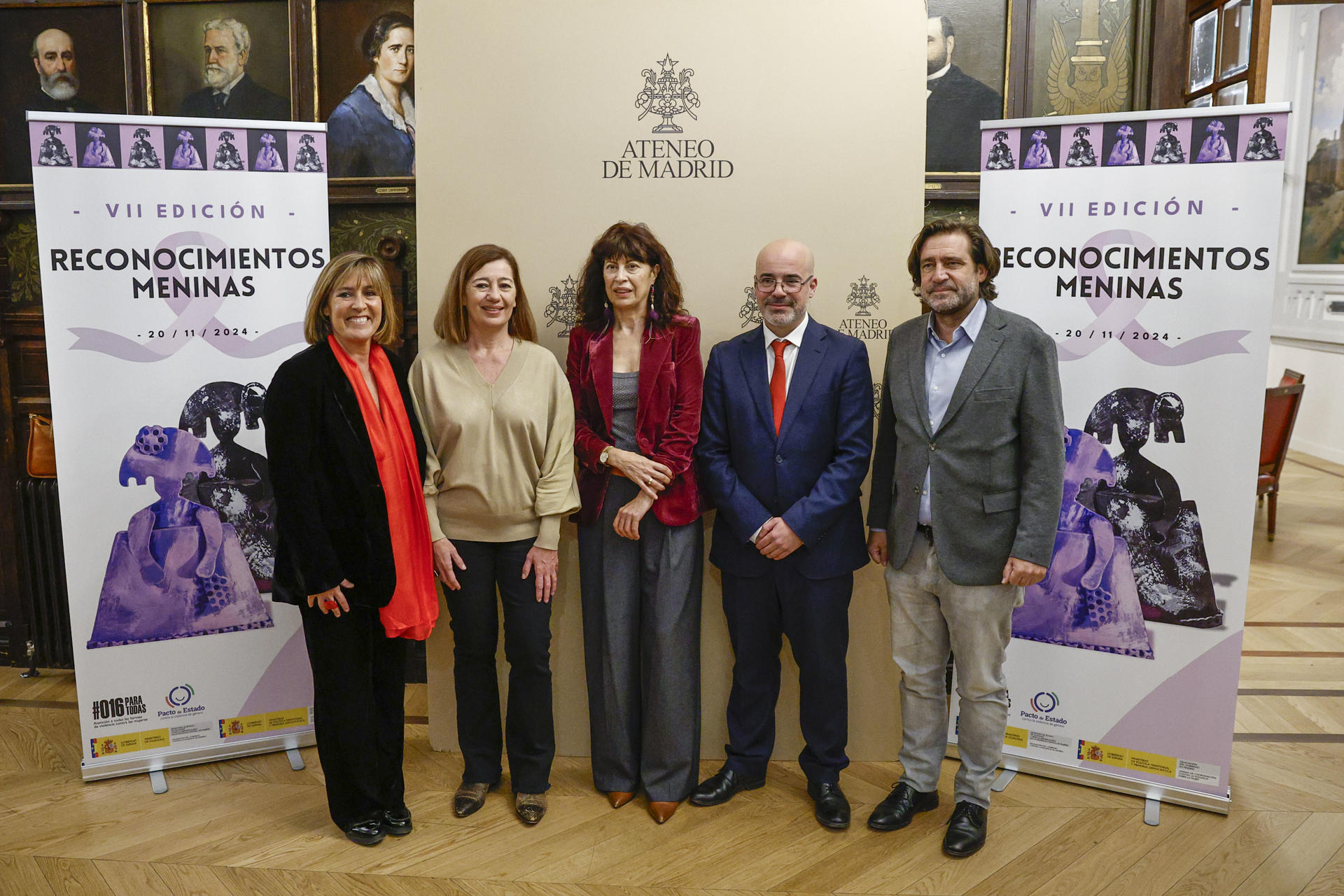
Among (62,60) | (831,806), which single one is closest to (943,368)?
(831,806)

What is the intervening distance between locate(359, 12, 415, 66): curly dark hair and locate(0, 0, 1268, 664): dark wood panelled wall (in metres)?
0.06

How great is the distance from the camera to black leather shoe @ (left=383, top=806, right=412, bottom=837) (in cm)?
283

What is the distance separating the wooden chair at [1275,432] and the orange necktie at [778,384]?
14.7ft

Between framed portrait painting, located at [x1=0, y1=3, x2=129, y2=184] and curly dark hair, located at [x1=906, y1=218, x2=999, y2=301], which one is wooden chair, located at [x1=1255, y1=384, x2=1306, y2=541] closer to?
curly dark hair, located at [x1=906, y1=218, x2=999, y2=301]

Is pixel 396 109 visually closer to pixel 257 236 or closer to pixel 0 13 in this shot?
pixel 257 236

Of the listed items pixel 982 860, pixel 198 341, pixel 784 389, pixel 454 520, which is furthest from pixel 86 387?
pixel 982 860

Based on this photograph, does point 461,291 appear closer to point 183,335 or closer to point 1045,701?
point 183,335

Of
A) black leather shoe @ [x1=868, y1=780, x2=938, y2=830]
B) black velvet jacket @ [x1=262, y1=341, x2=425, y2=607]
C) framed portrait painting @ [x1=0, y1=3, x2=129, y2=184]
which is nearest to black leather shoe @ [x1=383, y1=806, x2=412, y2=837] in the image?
black velvet jacket @ [x1=262, y1=341, x2=425, y2=607]

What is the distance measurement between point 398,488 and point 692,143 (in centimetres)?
148

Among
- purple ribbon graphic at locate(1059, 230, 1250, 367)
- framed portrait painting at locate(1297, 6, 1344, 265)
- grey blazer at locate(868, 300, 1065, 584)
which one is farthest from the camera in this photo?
framed portrait painting at locate(1297, 6, 1344, 265)

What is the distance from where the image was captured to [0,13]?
3.82 metres

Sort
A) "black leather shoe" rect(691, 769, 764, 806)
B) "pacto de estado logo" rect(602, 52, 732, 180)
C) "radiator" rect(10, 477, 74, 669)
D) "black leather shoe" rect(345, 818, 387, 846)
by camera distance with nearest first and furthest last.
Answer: "black leather shoe" rect(345, 818, 387, 846) < "black leather shoe" rect(691, 769, 764, 806) < "pacto de estado logo" rect(602, 52, 732, 180) < "radiator" rect(10, 477, 74, 669)

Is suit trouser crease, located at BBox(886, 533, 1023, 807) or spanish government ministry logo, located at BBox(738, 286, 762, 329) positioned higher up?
spanish government ministry logo, located at BBox(738, 286, 762, 329)

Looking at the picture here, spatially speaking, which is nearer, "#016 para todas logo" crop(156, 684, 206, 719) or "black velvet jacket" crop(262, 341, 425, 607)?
"black velvet jacket" crop(262, 341, 425, 607)
